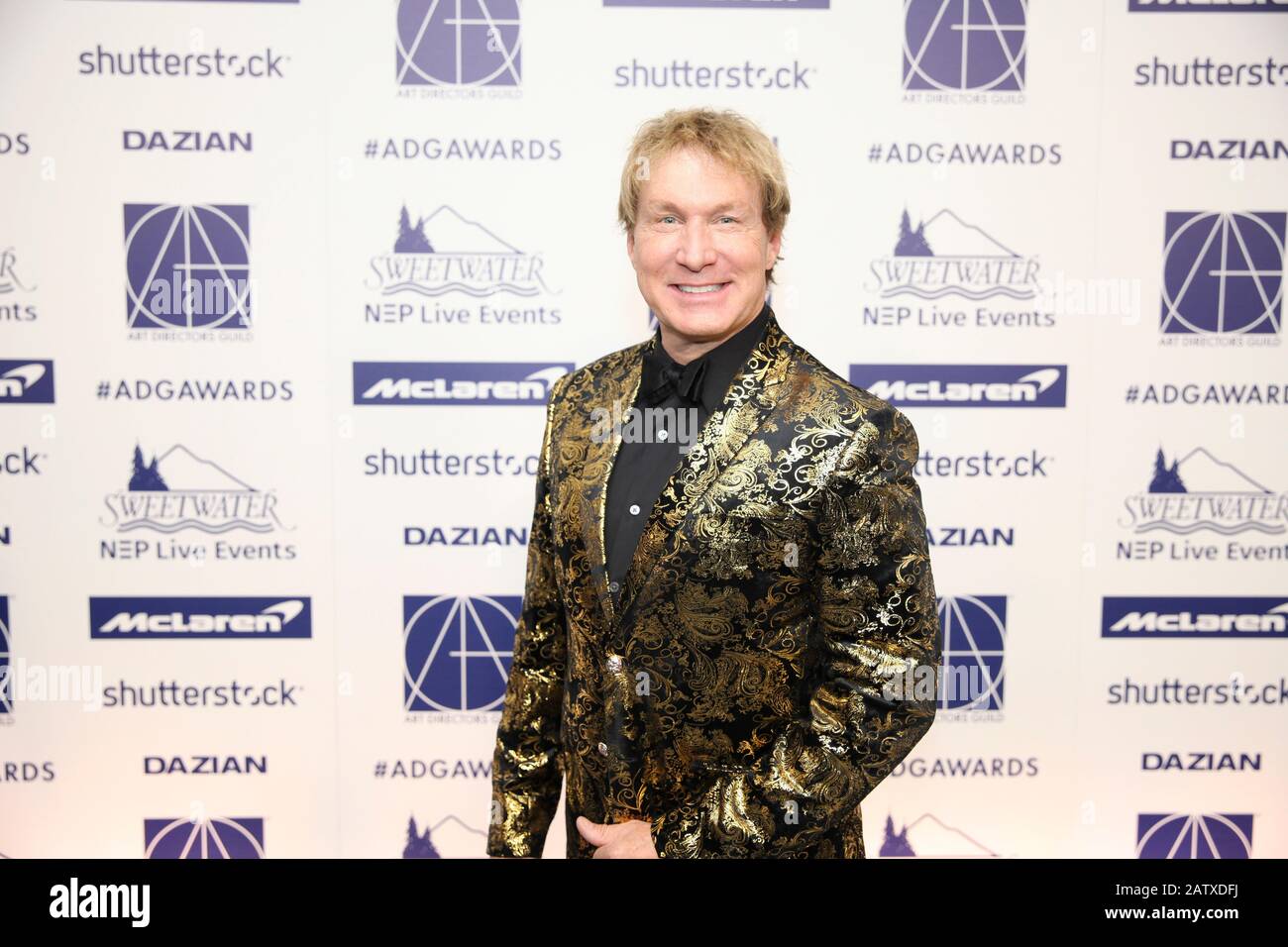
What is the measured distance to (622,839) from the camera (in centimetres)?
145

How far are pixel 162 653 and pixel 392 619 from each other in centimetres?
70

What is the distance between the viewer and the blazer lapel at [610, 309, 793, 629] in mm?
1381

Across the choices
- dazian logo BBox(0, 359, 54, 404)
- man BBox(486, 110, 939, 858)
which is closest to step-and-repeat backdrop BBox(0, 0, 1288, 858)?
dazian logo BBox(0, 359, 54, 404)

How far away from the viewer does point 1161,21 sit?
8.04 feet

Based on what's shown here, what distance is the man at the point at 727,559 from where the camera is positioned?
1.35m

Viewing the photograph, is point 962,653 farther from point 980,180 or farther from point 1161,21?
point 1161,21

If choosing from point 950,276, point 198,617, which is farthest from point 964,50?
point 198,617

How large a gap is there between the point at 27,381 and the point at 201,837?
4.81ft

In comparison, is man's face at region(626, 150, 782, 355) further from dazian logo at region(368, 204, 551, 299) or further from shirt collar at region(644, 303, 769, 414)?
dazian logo at region(368, 204, 551, 299)

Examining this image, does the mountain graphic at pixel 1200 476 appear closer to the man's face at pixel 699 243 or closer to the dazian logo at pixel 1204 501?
the dazian logo at pixel 1204 501

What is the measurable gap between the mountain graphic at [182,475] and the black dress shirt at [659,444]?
61.5 inches

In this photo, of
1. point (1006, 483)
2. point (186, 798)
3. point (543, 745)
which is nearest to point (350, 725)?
point (186, 798)

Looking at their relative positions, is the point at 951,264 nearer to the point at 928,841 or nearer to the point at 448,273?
the point at 448,273
